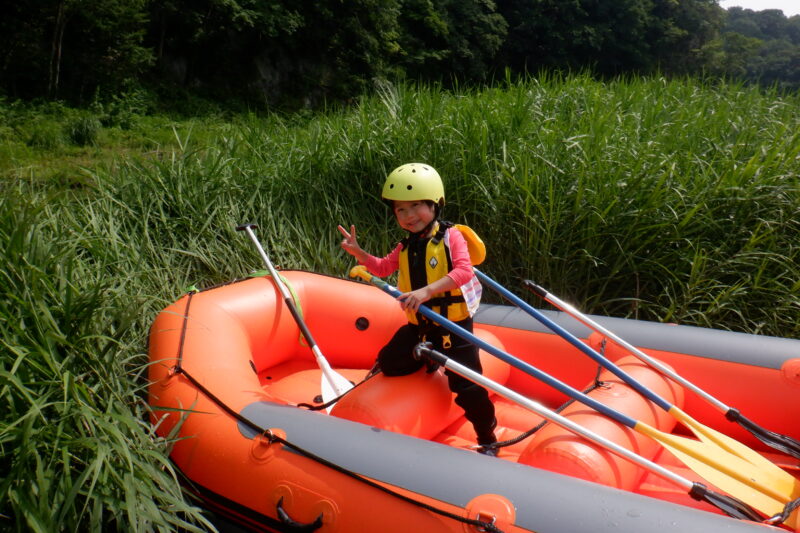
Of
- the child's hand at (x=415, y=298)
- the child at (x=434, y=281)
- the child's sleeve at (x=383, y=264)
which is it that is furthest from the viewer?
the child's sleeve at (x=383, y=264)

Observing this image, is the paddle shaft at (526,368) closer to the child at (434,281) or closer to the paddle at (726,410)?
the child at (434,281)

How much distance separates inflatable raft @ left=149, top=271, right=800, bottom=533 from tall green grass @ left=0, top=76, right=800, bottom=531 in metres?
0.23

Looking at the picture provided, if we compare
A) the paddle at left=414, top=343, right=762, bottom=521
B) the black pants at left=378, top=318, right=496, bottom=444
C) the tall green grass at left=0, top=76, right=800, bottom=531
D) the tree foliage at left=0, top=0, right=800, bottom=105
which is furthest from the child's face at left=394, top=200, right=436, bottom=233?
the tree foliage at left=0, top=0, right=800, bottom=105

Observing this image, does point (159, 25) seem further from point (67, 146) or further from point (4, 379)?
point (4, 379)

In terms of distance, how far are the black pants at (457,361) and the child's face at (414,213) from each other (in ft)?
1.42

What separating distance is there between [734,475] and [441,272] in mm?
1239

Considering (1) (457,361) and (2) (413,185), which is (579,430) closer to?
(1) (457,361)

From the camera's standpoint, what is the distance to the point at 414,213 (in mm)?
2414

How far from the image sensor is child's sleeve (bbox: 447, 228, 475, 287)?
2.32 metres

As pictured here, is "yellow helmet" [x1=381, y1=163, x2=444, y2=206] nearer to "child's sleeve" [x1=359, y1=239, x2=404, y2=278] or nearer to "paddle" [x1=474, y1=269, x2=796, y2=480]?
"child's sleeve" [x1=359, y1=239, x2=404, y2=278]

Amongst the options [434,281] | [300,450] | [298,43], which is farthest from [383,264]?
[298,43]

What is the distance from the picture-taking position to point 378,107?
5328 mm

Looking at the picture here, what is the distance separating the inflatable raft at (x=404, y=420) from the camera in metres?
1.75

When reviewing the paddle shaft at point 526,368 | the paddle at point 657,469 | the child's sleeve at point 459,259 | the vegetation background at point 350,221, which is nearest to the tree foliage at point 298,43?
the vegetation background at point 350,221
